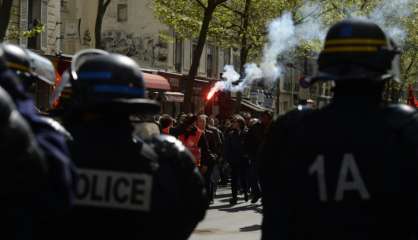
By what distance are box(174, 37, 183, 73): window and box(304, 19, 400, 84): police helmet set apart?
37.6m

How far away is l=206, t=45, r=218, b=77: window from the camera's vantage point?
4525cm

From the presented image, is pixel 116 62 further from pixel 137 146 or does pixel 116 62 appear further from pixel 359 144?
pixel 359 144

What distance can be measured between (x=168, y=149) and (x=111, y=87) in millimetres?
339

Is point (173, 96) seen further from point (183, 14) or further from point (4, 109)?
point (4, 109)

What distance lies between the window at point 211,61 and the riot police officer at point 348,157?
41.9 meters

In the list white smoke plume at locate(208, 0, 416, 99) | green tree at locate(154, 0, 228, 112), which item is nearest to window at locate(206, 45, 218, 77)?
white smoke plume at locate(208, 0, 416, 99)

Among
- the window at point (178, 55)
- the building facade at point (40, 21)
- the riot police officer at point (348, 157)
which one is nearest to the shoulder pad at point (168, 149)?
the riot police officer at point (348, 157)

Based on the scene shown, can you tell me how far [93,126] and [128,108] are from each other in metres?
0.15

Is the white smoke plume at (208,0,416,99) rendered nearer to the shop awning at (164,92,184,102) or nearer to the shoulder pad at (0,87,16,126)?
the shop awning at (164,92,184,102)

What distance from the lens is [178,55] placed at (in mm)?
41188

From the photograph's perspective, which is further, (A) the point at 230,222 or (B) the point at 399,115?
(A) the point at 230,222

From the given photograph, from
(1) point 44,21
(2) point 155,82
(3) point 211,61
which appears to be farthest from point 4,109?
(3) point 211,61

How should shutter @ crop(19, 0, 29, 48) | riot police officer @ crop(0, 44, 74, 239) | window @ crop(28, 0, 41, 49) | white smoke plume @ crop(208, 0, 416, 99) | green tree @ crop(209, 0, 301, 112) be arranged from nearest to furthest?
1. riot police officer @ crop(0, 44, 74, 239)
2. shutter @ crop(19, 0, 29, 48)
3. green tree @ crop(209, 0, 301, 112)
4. window @ crop(28, 0, 41, 49)
5. white smoke plume @ crop(208, 0, 416, 99)

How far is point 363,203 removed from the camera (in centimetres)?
304
